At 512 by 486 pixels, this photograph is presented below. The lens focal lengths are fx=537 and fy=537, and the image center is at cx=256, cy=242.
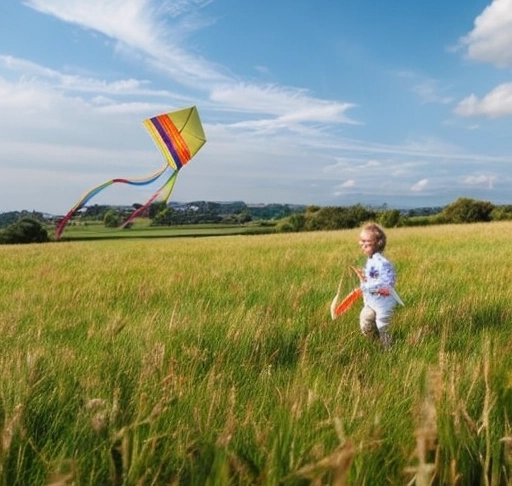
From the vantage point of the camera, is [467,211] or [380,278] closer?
[380,278]

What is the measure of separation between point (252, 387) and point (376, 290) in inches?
77.2

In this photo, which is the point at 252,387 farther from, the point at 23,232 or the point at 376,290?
the point at 23,232

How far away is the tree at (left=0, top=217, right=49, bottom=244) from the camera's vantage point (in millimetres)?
49000

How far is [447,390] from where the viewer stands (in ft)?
6.82

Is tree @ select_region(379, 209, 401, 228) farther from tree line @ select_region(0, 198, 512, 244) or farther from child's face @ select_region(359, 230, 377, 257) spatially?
child's face @ select_region(359, 230, 377, 257)

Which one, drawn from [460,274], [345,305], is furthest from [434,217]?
[345,305]

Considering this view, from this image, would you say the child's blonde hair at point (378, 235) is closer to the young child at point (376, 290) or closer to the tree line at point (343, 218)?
the young child at point (376, 290)

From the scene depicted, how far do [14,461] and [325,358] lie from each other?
2047mm

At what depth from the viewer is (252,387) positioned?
2.76 metres

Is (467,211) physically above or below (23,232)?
above

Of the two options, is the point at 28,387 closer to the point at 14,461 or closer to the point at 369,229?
the point at 14,461

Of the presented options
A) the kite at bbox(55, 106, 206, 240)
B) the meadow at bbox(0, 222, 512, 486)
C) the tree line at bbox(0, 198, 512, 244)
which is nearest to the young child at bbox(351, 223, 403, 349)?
the meadow at bbox(0, 222, 512, 486)

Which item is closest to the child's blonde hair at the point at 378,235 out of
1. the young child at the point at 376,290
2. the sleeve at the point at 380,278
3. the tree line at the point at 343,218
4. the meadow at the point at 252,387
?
the young child at the point at 376,290

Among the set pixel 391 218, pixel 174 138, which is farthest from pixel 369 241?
pixel 391 218
